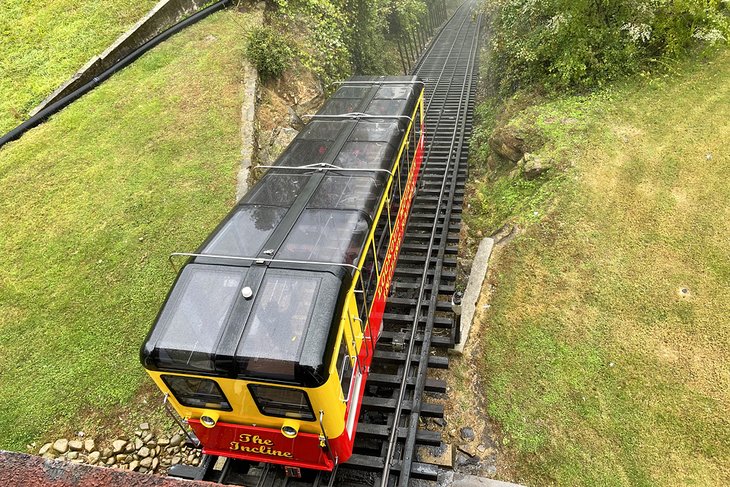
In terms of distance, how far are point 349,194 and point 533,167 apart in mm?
6433

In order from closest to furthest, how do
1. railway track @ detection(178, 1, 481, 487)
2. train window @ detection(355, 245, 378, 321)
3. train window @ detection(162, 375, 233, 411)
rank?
train window @ detection(162, 375, 233, 411) → train window @ detection(355, 245, 378, 321) → railway track @ detection(178, 1, 481, 487)

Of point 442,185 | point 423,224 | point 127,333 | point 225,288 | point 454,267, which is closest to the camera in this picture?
point 225,288

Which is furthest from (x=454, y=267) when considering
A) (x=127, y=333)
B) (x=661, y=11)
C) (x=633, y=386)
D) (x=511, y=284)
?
(x=661, y=11)

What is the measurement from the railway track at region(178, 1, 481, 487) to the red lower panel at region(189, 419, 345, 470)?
554mm

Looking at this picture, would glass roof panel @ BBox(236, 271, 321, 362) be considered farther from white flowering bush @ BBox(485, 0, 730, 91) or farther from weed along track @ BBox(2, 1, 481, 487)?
white flowering bush @ BBox(485, 0, 730, 91)

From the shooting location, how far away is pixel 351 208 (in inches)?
257

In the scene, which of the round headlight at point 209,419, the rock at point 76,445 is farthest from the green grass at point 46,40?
the round headlight at point 209,419

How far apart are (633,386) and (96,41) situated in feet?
60.0

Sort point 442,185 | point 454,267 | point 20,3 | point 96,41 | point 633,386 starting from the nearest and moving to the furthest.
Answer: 1. point 633,386
2. point 454,267
3. point 442,185
4. point 96,41
5. point 20,3

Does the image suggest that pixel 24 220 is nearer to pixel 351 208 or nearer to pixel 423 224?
pixel 351 208

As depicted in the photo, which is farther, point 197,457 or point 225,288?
point 197,457

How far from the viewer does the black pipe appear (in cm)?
1276

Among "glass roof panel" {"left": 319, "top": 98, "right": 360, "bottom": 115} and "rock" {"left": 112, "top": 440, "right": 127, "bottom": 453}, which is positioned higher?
"glass roof panel" {"left": 319, "top": 98, "right": 360, "bottom": 115}

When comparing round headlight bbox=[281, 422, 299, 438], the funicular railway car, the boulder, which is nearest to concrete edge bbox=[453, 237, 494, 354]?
the funicular railway car
